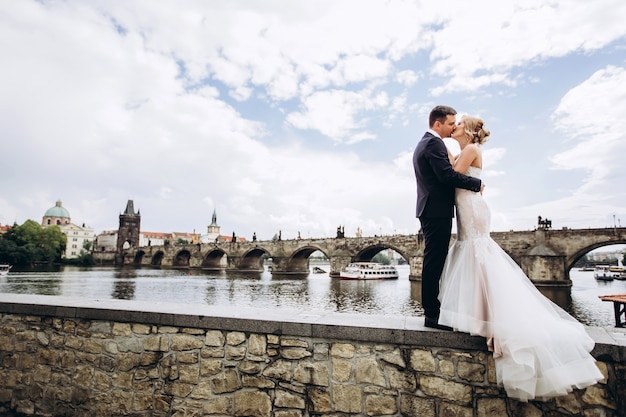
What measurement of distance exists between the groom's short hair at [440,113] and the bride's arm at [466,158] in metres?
0.33

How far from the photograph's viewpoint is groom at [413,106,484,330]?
2.68 meters

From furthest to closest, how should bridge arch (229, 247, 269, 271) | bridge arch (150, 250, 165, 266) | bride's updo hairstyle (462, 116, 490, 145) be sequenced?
bridge arch (150, 250, 165, 266)
bridge arch (229, 247, 269, 271)
bride's updo hairstyle (462, 116, 490, 145)

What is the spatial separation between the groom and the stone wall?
26 cm

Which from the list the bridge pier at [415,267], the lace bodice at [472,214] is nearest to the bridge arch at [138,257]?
the bridge pier at [415,267]

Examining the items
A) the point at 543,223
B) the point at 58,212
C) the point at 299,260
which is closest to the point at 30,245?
the point at 299,260

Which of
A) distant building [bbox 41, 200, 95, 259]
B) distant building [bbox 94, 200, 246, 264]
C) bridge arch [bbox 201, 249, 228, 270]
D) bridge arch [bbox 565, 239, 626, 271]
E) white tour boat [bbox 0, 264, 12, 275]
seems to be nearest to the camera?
bridge arch [bbox 565, 239, 626, 271]

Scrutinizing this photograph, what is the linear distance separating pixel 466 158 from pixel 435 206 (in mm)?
420

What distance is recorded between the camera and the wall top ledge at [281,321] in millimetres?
2486

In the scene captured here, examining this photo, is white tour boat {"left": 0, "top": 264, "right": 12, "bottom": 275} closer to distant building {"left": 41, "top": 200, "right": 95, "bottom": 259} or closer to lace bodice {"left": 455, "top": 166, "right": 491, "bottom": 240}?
lace bodice {"left": 455, "top": 166, "right": 491, "bottom": 240}

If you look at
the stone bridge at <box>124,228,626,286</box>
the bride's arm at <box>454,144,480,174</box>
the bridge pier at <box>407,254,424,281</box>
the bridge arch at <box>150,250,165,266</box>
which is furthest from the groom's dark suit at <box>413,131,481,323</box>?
the bridge arch at <box>150,250,165,266</box>

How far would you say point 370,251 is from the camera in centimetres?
4388

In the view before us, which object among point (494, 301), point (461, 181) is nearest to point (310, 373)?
point (494, 301)

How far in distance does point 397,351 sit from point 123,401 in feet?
7.82

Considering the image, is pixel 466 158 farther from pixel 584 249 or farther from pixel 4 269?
pixel 4 269
